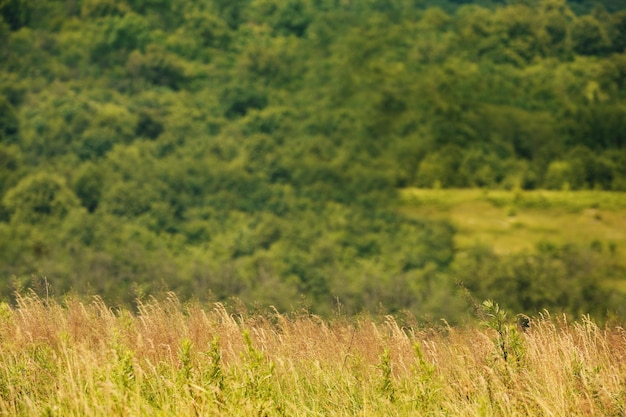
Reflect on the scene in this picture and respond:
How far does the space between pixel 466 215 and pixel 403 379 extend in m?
68.0

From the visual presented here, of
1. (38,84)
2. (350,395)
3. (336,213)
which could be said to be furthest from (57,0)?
(350,395)

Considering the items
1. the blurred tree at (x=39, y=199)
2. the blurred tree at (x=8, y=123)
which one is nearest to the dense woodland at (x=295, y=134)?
the blurred tree at (x=39, y=199)

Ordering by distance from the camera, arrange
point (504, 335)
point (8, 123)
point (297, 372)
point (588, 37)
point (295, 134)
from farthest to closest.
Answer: point (588, 37), point (295, 134), point (8, 123), point (297, 372), point (504, 335)

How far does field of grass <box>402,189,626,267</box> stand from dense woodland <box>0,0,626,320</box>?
197 centimetres

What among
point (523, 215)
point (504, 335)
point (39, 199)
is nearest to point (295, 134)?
point (523, 215)

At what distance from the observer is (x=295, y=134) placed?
85.0m

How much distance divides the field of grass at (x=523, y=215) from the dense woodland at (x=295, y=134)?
1.97 m

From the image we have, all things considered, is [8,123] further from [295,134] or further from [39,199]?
[295,134]

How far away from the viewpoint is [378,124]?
84062 mm

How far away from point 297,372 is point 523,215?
6691cm

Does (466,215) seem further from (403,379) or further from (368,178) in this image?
(403,379)

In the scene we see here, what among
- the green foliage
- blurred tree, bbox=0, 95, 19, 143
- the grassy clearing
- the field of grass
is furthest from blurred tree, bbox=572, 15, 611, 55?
the green foliage

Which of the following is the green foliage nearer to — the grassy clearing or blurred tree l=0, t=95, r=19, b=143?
the grassy clearing

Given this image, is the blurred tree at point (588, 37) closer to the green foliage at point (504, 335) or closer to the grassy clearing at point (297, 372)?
A: the grassy clearing at point (297, 372)
